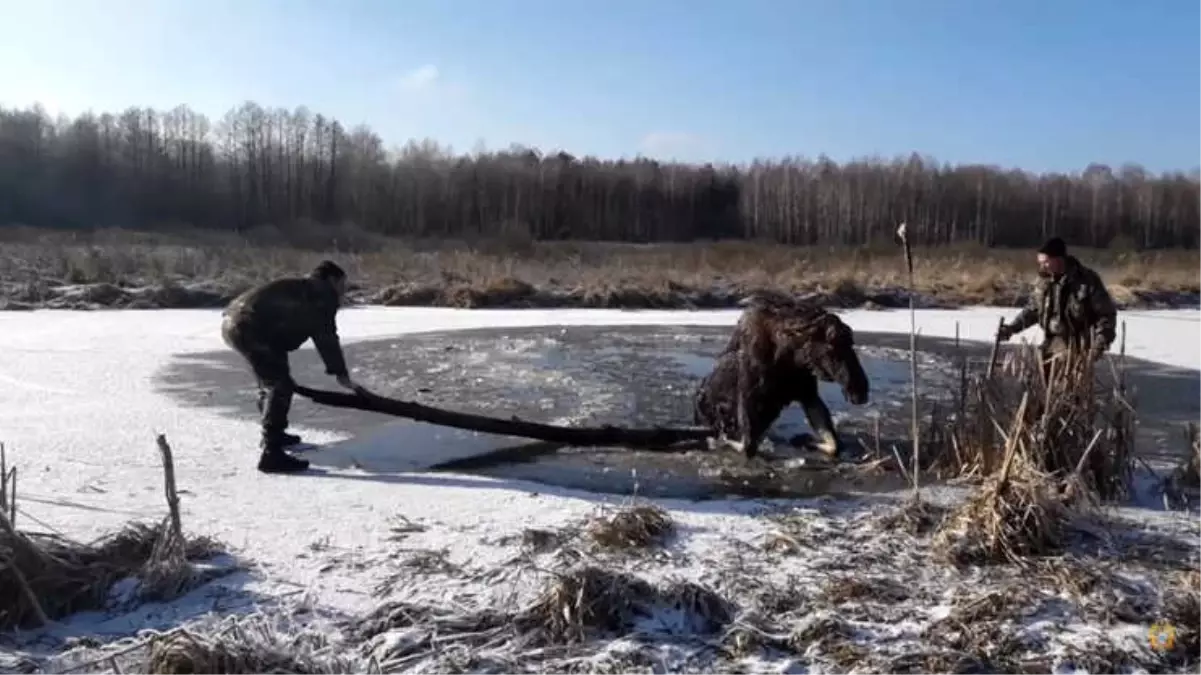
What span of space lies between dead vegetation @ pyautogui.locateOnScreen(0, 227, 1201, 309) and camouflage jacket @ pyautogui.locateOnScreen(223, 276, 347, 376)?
1257 centimetres

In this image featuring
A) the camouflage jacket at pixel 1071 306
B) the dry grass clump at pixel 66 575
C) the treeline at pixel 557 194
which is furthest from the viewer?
the treeline at pixel 557 194

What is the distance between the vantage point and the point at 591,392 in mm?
10219

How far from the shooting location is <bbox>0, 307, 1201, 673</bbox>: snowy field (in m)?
4.32

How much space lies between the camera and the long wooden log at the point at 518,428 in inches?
300

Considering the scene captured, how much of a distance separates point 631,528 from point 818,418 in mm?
2908

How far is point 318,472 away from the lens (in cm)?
691

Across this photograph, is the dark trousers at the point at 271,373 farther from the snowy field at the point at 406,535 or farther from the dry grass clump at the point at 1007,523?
the dry grass clump at the point at 1007,523

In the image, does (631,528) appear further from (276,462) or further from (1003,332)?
(1003,332)

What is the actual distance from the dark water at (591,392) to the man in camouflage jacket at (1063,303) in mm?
1362

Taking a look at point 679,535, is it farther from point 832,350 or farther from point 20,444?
point 20,444

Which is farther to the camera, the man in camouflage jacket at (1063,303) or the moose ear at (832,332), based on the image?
the man in camouflage jacket at (1063,303)

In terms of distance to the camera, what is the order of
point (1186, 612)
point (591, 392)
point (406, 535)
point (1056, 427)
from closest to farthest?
point (1186, 612)
point (406, 535)
point (1056, 427)
point (591, 392)

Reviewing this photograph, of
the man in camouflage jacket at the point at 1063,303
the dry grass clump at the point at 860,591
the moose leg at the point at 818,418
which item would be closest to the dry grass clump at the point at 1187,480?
the man in camouflage jacket at the point at 1063,303

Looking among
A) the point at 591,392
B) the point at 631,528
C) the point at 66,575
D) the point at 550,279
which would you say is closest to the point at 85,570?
the point at 66,575
